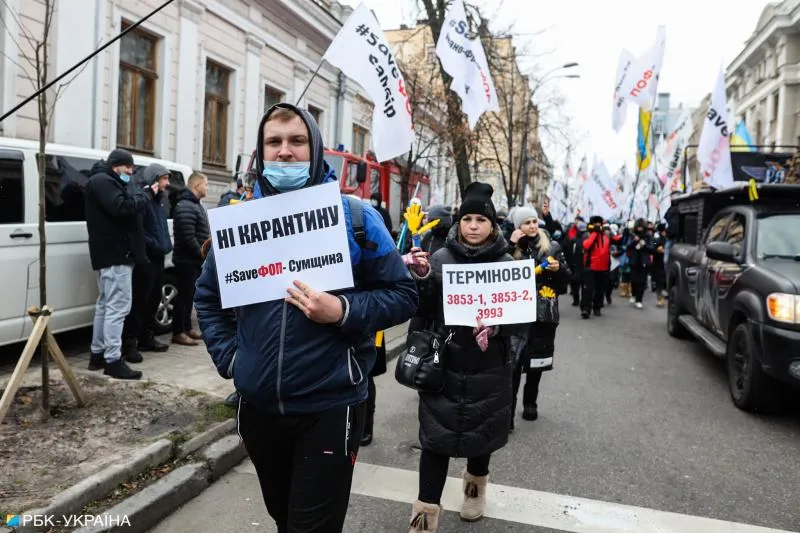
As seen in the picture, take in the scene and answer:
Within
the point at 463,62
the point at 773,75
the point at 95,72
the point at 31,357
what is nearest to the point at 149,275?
the point at 31,357

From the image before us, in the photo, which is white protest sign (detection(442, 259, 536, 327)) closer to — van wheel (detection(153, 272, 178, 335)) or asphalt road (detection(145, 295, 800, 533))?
asphalt road (detection(145, 295, 800, 533))

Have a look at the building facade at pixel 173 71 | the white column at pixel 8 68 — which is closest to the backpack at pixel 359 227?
the building facade at pixel 173 71

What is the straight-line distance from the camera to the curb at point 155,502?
10.3 feet

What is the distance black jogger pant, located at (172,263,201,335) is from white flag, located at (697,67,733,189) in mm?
8585

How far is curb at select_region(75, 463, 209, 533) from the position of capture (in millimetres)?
3146

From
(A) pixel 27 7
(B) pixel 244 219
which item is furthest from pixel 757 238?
(A) pixel 27 7

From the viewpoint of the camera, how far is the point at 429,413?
3379 mm

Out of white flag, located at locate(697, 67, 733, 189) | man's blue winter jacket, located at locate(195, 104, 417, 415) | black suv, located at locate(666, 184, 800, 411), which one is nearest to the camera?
man's blue winter jacket, located at locate(195, 104, 417, 415)

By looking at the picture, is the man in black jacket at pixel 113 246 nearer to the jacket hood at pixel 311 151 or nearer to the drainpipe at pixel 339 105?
the jacket hood at pixel 311 151

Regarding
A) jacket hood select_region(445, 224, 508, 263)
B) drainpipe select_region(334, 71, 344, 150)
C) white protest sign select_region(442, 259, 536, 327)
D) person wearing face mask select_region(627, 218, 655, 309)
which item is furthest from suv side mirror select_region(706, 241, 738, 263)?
drainpipe select_region(334, 71, 344, 150)

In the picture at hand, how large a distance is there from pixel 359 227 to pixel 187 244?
5306 millimetres

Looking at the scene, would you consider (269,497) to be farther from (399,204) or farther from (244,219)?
(399,204)

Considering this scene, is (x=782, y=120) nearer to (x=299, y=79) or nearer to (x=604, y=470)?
(x=299, y=79)

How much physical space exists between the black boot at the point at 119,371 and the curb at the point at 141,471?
140 cm
